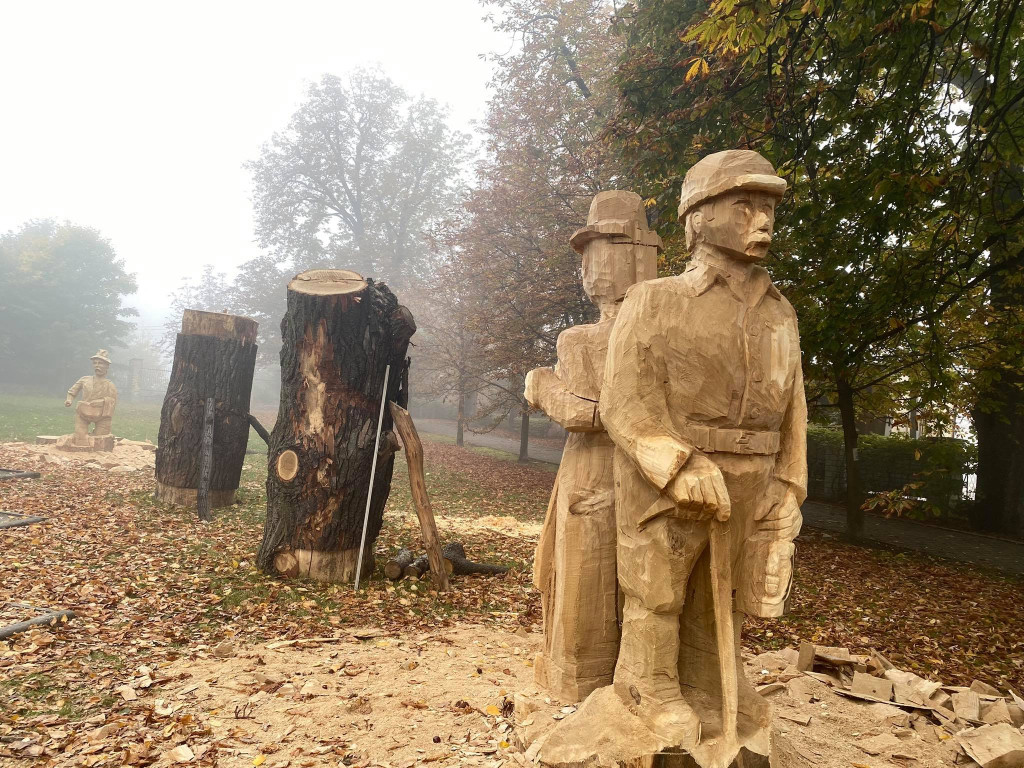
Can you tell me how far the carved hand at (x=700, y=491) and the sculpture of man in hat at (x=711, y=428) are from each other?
2.1 inches

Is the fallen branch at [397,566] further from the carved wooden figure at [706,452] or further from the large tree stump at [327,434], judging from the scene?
the carved wooden figure at [706,452]

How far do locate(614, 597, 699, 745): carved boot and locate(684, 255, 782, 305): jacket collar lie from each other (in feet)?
4.33

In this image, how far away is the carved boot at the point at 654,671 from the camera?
2.56 meters

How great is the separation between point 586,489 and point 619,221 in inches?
56.7

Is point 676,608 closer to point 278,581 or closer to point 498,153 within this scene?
point 278,581

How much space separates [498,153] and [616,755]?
47.3 ft

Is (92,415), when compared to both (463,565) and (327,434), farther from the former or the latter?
(463,565)

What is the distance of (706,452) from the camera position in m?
2.54

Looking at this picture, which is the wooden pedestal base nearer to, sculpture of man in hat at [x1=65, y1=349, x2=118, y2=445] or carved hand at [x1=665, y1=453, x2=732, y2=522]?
carved hand at [x1=665, y1=453, x2=732, y2=522]

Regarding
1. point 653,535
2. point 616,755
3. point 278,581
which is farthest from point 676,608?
point 278,581

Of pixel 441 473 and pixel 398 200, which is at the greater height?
pixel 398 200

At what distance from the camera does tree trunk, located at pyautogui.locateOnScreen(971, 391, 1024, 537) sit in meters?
9.84

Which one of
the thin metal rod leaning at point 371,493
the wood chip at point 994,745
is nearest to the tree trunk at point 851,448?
the wood chip at point 994,745

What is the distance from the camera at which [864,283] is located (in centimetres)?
687
